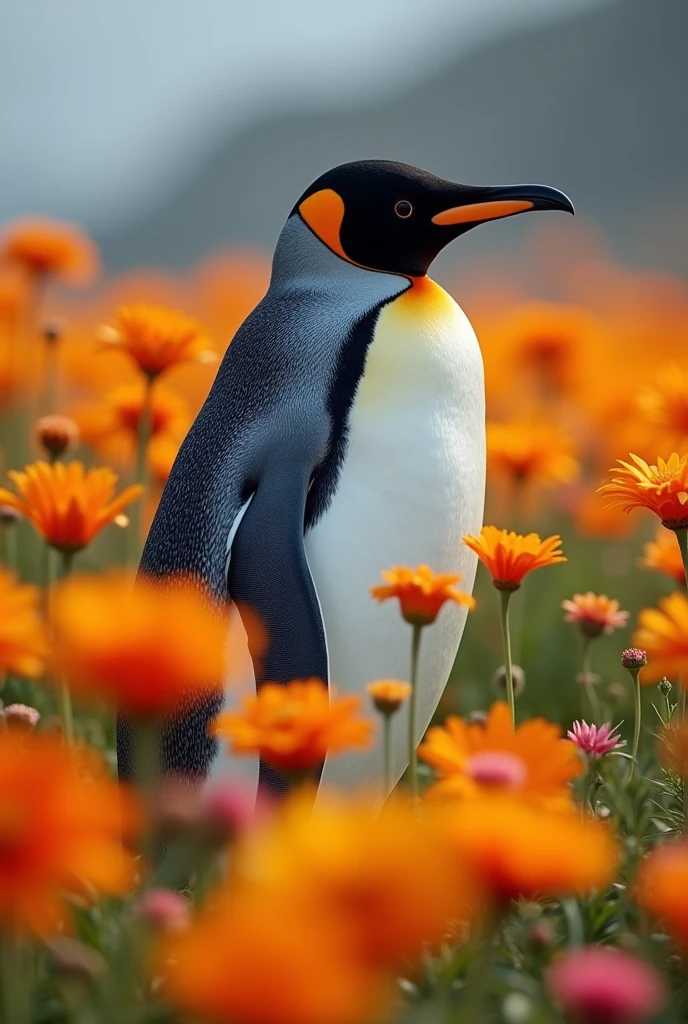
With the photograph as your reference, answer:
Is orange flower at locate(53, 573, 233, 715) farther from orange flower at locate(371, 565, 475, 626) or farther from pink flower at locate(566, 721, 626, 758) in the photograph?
pink flower at locate(566, 721, 626, 758)

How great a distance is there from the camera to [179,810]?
139cm

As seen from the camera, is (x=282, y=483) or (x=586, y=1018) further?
(x=282, y=483)

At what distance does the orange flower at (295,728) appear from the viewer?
1.37 metres

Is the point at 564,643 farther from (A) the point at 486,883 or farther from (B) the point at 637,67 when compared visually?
(B) the point at 637,67

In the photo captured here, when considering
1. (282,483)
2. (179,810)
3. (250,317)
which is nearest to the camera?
(179,810)

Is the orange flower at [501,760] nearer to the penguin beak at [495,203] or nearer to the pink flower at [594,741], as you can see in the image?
the pink flower at [594,741]

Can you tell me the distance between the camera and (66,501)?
7.42 feet

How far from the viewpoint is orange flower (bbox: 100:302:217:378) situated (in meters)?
3.10

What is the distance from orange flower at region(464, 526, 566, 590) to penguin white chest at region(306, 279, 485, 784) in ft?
1.45

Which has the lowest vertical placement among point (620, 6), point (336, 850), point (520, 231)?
point (520, 231)

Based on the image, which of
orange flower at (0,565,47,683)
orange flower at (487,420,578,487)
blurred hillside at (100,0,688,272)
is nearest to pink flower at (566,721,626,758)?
orange flower at (0,565,47,683)

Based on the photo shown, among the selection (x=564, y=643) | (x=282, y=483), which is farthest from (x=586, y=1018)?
(x=564, y=643)

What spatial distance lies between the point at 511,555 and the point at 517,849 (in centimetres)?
98

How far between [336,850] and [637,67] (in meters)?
68.5
